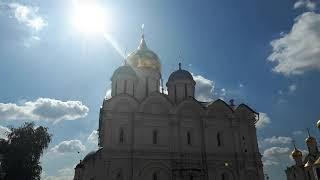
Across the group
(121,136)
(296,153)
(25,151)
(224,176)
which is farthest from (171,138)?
(296,153)

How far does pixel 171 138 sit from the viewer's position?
22938mm

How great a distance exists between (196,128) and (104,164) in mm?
7246

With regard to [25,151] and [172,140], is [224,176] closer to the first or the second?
[172,140]

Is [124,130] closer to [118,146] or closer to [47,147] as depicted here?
[118,146]

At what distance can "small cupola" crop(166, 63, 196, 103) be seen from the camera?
2608 cm

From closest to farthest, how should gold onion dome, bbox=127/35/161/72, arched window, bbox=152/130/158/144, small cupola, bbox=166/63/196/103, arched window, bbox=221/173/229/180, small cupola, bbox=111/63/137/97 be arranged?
arched window, bbox=152/130/158/144 < arched window, bbox=221/173/229/180 < small cupola, bbox=111/63/137/97 < small cupola, bbox=166/63/196/103 < gold onion dome, bbox=127/35/161/72

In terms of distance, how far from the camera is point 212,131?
79.3ft

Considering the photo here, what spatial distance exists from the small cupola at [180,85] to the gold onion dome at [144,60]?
286cm

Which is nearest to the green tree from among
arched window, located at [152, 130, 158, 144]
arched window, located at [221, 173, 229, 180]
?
arched window, located at [152, 130, 158, 144]

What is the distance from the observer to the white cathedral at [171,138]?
21766mm

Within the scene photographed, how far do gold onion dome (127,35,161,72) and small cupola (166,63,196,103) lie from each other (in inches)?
113

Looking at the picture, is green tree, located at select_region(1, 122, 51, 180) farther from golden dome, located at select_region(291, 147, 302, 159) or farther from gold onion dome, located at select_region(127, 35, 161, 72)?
golden dome, located at select_region(291, 147, 302, 159)

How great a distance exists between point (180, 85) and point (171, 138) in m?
5.17

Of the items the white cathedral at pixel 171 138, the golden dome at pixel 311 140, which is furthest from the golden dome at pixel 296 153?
the white cathedral at pixel 171 138
